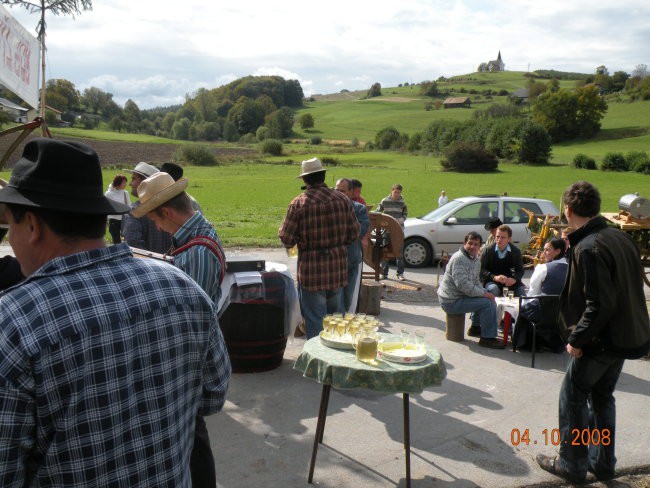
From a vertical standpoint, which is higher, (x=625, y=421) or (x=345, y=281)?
(x=345, y=281)

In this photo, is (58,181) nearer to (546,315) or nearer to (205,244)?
(205,244)

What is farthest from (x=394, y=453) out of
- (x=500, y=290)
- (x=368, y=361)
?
(x=500, y=290)

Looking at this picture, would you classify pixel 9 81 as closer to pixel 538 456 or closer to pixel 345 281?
pixel 345 281

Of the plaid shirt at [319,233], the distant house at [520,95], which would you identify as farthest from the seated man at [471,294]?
the distant house at [520,95]

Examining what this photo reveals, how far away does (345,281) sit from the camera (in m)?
6.20

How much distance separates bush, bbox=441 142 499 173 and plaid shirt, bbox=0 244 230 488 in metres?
54.3

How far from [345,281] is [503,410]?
1.96m

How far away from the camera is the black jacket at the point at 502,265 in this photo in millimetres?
8602

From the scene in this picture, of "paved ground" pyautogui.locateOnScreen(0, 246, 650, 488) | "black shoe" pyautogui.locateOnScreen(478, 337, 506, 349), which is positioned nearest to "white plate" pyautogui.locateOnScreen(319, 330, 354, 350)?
"paved ground" pyautogui.locateOnScreen(0, 246, 650, 488)

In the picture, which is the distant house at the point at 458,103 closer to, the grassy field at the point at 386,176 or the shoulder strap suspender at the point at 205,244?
the grassy field at the point at 386,176

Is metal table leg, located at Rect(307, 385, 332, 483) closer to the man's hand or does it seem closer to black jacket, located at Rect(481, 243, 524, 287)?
the man's hand

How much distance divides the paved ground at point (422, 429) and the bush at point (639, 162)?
5000 centimetres

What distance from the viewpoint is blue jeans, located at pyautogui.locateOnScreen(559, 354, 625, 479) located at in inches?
161

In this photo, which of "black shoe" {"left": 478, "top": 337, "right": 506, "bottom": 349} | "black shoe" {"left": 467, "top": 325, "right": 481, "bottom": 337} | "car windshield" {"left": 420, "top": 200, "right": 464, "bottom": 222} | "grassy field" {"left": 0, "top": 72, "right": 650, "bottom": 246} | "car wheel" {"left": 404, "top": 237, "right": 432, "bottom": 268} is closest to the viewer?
"black shoe" {"left": 478, "top": 337, "right": 506, "bottom": 349}
